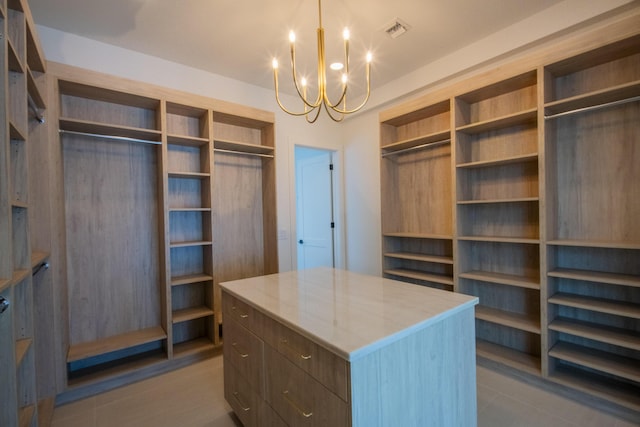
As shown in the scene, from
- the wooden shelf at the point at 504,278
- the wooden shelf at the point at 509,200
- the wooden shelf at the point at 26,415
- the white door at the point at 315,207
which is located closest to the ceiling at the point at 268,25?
the wooden shelf at the point at 509,200

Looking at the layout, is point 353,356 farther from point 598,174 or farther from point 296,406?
point 598,174

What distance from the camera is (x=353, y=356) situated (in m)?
1.01

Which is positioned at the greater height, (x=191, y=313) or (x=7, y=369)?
(x=7, y=369)

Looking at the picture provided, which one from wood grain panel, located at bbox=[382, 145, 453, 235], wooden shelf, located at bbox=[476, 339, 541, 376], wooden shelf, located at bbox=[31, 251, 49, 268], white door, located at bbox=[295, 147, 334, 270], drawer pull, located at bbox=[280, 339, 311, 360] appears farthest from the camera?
white door, located at bbox=[295, 147, 334, 270]

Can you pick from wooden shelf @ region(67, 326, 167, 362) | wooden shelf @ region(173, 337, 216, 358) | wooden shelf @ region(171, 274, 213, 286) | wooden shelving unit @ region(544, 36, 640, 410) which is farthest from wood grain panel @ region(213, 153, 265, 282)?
wooden shelving unit @ region(544, 36, 640, 410)

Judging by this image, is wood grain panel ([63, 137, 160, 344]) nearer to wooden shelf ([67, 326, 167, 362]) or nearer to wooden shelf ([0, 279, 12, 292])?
wooden shelf ([67, 326, 167, 362])

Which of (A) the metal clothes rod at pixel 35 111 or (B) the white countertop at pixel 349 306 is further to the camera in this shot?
(A) the metal clothes rod at pixel 35 111

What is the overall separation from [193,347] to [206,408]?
32.9 inches

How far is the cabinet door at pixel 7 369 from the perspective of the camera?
1125 millimetres

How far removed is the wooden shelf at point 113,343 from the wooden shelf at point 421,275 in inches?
91.0

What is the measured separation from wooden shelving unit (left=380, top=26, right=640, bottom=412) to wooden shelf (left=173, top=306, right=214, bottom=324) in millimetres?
2204

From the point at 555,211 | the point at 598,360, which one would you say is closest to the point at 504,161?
the point at 555,211

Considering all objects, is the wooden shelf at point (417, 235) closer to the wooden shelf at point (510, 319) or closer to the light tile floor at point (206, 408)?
the wooden shelf at point (510, 319)

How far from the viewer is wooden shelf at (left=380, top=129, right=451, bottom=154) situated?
2876mm
